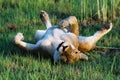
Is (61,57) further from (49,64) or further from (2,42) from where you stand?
(2,42)

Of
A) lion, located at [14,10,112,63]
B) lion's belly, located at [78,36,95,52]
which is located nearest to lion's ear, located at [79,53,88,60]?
lion, located at [14,10,112,63]

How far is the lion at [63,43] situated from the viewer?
14.2 ft

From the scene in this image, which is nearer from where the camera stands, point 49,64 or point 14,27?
point 49,64

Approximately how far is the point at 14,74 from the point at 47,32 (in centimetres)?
95

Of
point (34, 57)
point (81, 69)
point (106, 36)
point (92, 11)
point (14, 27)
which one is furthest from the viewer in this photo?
point (92, 11)

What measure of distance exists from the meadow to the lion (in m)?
0.08

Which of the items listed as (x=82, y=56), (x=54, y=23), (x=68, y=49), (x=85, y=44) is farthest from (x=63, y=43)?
(x=54, y=23)

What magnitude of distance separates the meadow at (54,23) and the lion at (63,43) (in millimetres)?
76

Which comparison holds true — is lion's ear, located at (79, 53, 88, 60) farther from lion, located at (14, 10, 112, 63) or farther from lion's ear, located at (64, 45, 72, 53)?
lion's ear, located at (64, 45, 72, 53)

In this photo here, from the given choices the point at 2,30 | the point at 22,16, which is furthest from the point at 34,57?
the point at 22,16

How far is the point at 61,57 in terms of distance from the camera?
4312 millimetres

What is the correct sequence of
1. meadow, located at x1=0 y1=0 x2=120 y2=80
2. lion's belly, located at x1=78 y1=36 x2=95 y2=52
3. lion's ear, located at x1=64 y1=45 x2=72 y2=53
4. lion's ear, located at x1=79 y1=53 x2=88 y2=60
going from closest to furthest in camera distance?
meadow, located at x1=0 y1=0 x2=120 y2=80, lion's ear, located at x1=64 y1=45 x2=72 y2=53, lion's ear, located at x1=79 y1=53 x2=88 y2=60, lion's belly, located at x1=78 y1=36 x2=95 y2=52

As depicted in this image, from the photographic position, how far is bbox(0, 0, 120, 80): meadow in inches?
161

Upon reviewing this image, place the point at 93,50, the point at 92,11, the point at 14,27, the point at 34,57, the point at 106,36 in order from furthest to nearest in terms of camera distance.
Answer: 1. the point at 92,11
2. the point at 14,27
3. the point at 106,36
4. the point at 93,50
5. the point at 34,57
